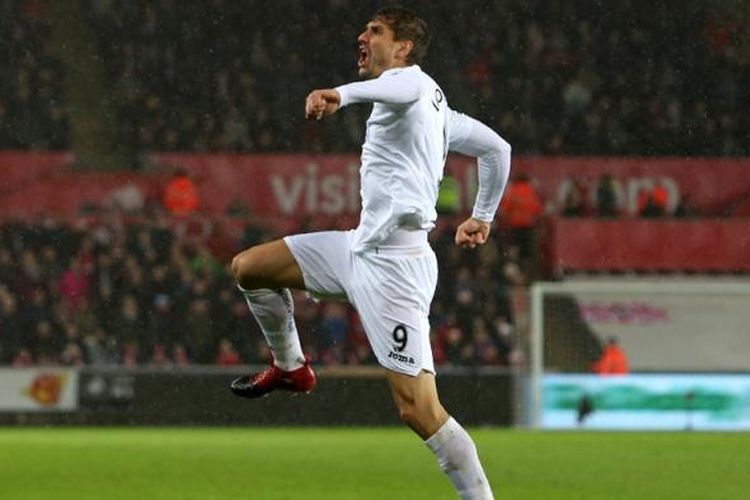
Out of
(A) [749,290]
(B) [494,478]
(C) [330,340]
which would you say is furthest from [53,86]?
(B) [494,478]

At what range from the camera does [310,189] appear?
22328 mm

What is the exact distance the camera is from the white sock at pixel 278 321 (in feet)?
23.8

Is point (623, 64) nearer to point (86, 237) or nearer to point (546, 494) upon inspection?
point (86, 237)

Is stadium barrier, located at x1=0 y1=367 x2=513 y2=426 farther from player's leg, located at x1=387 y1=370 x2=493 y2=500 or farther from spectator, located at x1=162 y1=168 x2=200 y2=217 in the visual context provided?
player's leg, located at x1=387 y1=370 x2=493 y2=500

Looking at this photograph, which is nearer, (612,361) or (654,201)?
(612,361)

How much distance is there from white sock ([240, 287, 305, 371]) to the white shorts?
215 mm

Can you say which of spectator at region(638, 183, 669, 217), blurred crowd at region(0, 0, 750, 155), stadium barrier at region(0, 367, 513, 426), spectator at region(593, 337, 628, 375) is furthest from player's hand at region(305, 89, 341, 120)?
blurred crowd at region(0, 0, 750, 155)

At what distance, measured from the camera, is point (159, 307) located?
785 inches

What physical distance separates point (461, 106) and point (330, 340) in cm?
593

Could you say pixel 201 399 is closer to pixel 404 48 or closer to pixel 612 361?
pixel 612 361

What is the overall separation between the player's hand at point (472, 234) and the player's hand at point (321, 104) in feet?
4.27

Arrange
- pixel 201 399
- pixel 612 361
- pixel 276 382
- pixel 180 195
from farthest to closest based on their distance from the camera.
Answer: pixel 180 195, pixel 612 361, pixel 201 399, pixel 276 382

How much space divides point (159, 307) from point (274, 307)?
42.1 feet

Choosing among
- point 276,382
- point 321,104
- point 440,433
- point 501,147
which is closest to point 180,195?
point 276,382
